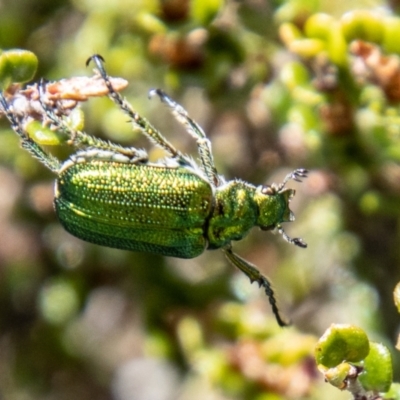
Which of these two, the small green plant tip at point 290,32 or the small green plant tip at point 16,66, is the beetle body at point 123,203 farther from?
the small green plant tip at point 290,32

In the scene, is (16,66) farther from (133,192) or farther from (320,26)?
(320,26)

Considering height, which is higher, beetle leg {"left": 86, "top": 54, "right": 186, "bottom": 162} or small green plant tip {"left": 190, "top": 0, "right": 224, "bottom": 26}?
small green plant tip {"left": 190, "top": 0, "right": 224, "bottom": 26}

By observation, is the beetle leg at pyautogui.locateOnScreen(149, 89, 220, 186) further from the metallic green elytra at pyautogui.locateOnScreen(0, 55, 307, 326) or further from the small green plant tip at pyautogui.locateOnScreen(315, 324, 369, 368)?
the small green plant tip at pyautogui.locateOnScreen(315, 324, 369, 368)

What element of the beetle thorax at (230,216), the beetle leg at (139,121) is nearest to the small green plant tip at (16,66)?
the beetle leg at (139,121)

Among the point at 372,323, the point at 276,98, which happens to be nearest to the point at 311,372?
the point at 372,323

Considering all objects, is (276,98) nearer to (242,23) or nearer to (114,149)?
(242,23)

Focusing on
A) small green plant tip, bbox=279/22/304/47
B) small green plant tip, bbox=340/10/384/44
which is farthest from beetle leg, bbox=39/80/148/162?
small green plant tip, bbox=340/10/384/44

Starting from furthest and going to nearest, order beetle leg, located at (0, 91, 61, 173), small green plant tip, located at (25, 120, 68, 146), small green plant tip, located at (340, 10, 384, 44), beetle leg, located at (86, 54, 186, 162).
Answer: beetle leg, located at (86, 54, 186, 162)
small green plant tip, located at (340, 10, 384, 44)
beetle leg, located at (0, 91, 61, 173)
small green plant tip, located at (25, 120, 68, 146)
